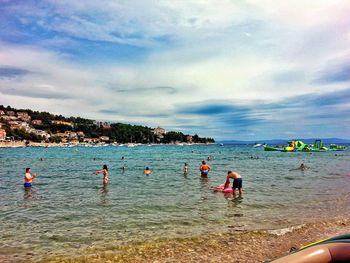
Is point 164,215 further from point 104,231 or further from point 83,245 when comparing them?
point 83,245

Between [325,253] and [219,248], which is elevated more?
[325,253]

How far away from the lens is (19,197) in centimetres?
1802

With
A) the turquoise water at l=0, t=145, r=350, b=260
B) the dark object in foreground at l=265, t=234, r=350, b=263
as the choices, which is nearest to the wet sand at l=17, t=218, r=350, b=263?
the turquoise water at l=0, t=145, r=350, b=260

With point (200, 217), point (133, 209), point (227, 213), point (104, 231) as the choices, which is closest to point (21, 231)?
point (104, 231)

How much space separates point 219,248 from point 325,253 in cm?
366

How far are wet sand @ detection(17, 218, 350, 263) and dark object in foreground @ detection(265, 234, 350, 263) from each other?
7.78 ft

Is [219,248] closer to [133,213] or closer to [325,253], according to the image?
[325,253]

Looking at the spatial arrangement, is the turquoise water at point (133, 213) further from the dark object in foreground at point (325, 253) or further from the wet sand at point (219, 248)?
the dark object in foreground at point (325, 253)

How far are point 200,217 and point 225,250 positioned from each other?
4.02 meters

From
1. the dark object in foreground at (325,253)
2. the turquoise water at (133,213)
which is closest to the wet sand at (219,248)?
the turquoise water at (133,213)

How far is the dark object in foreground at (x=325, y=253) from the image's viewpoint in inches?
217

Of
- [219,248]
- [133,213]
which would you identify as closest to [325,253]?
[219,248]

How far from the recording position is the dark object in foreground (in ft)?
18.1

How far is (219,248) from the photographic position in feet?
29.3
